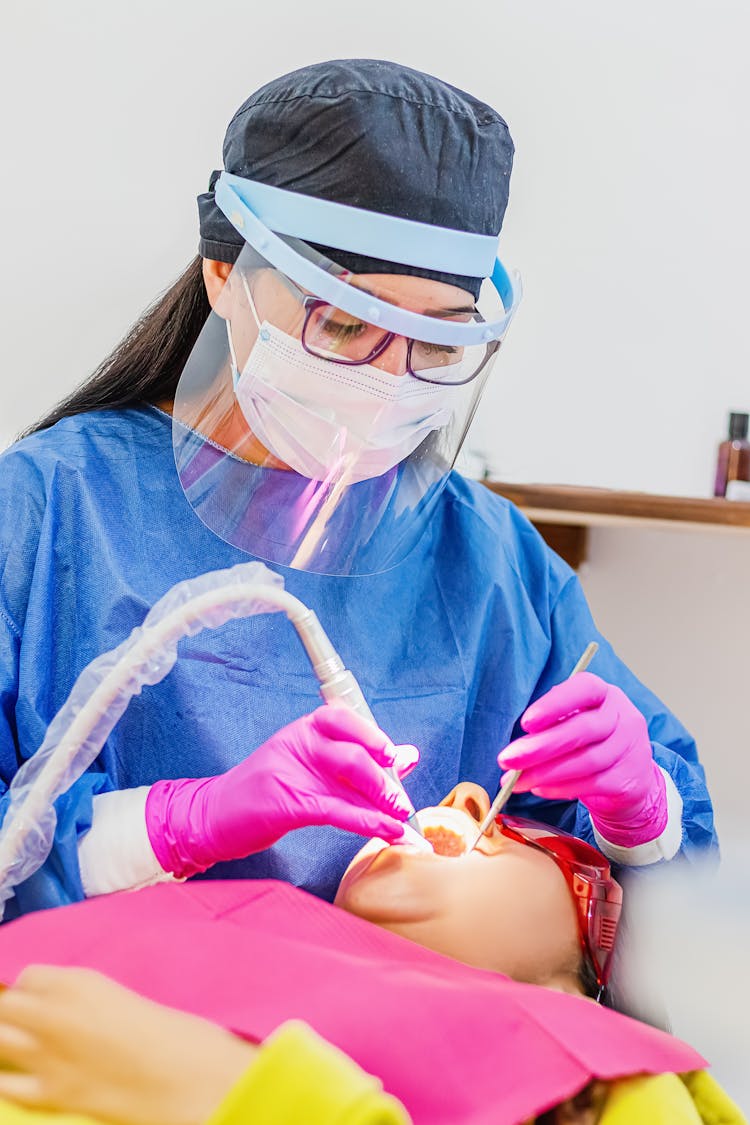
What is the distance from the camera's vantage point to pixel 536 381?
2.41m

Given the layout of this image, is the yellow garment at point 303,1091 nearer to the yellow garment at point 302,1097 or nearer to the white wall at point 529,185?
the yellow garment at point 302,1097

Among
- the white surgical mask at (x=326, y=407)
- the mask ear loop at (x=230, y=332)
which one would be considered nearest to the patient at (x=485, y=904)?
the white surgical mask at (x=326, y=407)

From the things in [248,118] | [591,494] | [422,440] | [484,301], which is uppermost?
[248,118]

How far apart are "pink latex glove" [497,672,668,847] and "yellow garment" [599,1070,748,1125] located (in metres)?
0.41

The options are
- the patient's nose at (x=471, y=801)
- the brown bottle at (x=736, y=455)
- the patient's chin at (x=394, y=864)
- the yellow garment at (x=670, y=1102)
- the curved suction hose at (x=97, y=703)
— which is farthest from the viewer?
the brown bottle at (x=736, y=455)

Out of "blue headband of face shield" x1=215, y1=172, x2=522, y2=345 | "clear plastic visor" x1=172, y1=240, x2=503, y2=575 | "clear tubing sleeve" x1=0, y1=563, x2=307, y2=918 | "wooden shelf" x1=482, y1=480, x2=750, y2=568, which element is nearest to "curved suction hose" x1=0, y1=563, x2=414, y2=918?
"clear tubing sleeve" x1=0, y1=563, x2=307, y2=918

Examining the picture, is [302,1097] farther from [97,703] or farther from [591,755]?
[591,755]

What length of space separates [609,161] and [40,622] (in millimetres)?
1667

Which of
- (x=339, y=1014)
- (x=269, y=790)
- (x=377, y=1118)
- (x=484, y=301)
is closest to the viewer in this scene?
(x=377, y=1118)

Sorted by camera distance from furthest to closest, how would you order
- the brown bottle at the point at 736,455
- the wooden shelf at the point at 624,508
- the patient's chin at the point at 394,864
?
the brown bottle at the point at 736,455 → the wooden shelf at the point at 624,508 → the patient's chin at the point at 394,864

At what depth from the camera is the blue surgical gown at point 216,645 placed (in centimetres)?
121

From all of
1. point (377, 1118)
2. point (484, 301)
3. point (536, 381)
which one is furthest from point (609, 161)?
point (377, 1118)

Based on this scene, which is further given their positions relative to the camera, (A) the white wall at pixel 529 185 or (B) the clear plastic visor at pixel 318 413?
(A) the white wall at pixel 529 185

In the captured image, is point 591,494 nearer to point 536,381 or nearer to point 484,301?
point 536,381
